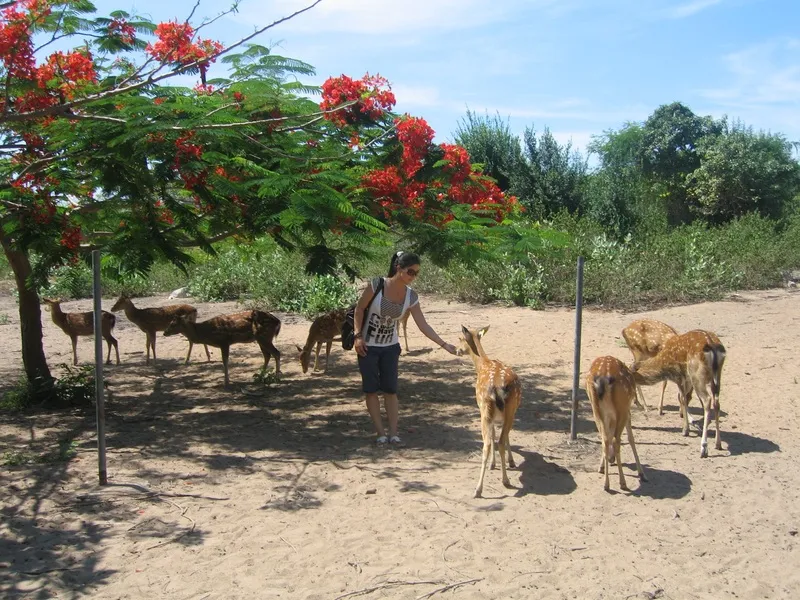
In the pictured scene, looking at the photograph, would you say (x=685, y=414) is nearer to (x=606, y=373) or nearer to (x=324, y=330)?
(x=606, y=373)

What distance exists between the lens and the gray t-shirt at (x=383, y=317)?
687cm

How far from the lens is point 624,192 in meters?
26.5

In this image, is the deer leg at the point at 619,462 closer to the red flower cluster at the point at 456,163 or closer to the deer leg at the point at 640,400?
the deer leg at the point at 640,400

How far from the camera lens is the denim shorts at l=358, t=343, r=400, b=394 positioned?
6980 millimetres

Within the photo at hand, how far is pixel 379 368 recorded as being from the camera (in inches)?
279

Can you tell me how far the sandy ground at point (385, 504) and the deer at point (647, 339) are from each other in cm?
30

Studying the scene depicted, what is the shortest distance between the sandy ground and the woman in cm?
61

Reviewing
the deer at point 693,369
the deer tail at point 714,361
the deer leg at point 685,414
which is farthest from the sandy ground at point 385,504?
the deer tail at point 714,361

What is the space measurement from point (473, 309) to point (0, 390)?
9.89m

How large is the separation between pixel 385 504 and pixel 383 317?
1.81 meters

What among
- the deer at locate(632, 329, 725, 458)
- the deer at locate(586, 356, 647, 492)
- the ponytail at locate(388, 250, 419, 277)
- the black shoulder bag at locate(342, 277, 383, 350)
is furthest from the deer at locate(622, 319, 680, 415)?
the black shoulder bag at locate(342, 277, 383, 350)

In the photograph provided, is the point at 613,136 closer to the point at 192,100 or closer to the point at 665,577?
the point at 192,100

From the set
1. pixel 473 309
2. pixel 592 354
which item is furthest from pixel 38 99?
pixel 473 309

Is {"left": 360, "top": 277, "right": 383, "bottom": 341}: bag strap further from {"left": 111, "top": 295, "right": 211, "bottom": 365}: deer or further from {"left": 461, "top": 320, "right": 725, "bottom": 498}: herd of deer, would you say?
{"left": 111, "top": 295, "right": 211, "bottom": 365}: deer
